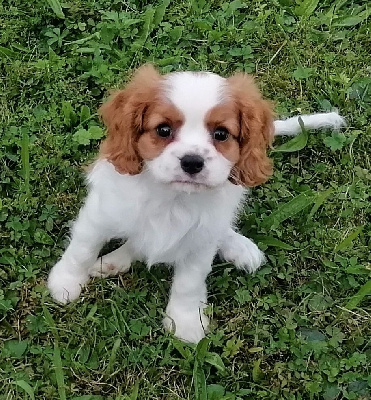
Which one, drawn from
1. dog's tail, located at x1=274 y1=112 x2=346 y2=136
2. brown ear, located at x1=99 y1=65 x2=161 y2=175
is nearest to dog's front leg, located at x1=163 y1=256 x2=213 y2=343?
brown ear, located at x1=99 y1=65 x2=161 y2=175

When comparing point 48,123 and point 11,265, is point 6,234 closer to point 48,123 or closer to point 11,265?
point 11,265

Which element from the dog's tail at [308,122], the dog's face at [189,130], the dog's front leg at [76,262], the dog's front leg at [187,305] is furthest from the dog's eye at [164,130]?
the dog's tail at [308,122]

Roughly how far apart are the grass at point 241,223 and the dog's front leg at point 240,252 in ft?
0.25

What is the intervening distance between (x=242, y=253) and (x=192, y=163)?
3.48 feet

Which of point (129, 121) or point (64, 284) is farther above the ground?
point (129, 121)

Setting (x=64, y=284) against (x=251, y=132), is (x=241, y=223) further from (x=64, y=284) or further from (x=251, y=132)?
(x=251, y=132)

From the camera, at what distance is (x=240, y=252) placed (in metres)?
3.61

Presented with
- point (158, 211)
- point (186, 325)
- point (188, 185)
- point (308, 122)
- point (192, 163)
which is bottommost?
point (186, 325)

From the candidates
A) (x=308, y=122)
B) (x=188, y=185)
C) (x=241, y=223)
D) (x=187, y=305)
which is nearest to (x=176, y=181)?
(x=188, y=185)

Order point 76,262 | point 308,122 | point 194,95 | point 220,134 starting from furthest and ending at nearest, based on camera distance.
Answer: point 308,122 → point 76,262 → point 220,134 → point 194,95

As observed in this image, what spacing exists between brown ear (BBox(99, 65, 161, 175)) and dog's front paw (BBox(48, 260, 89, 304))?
0.82m

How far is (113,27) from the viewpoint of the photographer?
172 inches

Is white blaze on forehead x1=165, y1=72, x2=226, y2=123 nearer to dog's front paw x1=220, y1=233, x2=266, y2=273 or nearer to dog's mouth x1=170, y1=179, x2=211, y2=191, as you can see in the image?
dog's mouth x1=170, y1=179, x2=211, y2=191

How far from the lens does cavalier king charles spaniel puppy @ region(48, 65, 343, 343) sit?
2.68 metres
